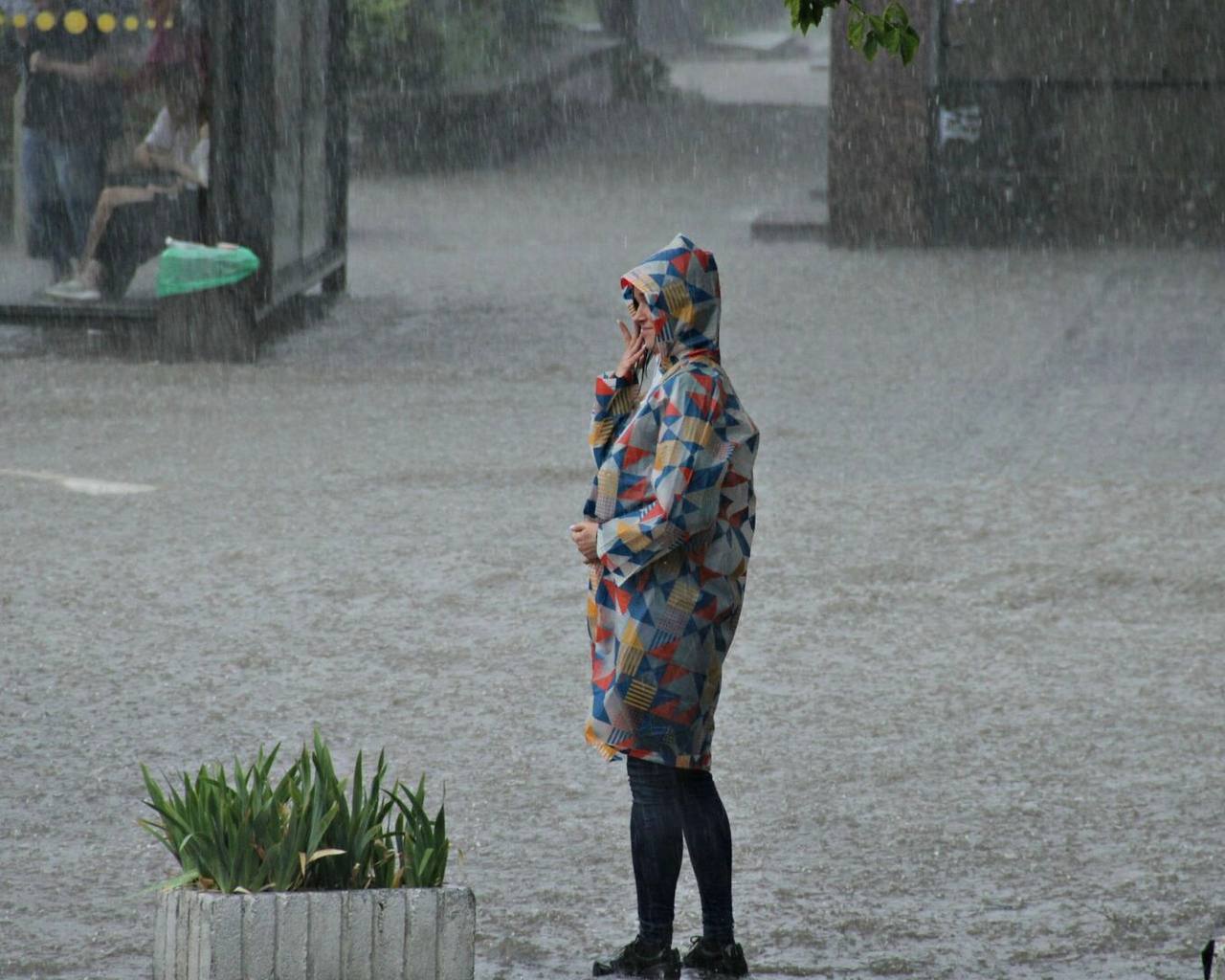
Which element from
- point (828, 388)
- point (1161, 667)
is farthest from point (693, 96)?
point (1161, 667)

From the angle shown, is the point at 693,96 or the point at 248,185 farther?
the point at 693,96

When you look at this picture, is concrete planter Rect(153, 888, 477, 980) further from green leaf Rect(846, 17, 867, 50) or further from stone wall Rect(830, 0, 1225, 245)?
stone wall Rect(830, 0, 1225, 245)

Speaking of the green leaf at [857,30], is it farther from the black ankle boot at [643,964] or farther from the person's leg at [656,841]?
the black ankle boot at [643,964]

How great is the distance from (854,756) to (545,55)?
26360mm

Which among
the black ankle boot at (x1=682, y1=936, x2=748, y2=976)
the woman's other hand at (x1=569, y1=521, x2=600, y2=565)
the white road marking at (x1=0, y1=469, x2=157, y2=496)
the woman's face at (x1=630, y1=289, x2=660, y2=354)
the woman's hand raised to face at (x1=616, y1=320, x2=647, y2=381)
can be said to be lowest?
the white road marking at (x1=0, y1=469, x2=157, y2=496)

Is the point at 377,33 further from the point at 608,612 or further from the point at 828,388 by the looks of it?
the point at 608,612

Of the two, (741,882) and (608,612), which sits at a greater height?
(608,612)

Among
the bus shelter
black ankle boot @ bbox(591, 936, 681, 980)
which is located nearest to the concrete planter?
black ankle boot @ bbox(591, 936, 681, 980)

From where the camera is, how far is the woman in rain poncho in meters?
4.21

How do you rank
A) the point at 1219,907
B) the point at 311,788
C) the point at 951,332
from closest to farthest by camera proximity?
1. the point at 311,788
2. the point at 1219,907
3. the point at 951,332

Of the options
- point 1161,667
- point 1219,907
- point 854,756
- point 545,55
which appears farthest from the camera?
point 545,55

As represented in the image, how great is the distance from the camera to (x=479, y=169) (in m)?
26.0

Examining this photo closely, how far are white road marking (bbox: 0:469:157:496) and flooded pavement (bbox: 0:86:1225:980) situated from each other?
61mm

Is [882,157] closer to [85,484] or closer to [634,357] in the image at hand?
[85,484]
